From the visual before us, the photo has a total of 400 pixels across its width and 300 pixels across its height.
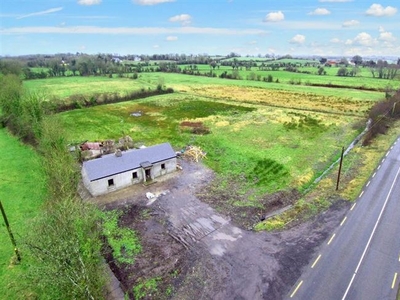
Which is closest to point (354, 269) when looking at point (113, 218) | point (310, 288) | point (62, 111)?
point (310, 288)

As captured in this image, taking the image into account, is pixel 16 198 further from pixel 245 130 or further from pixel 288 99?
pixel 288 99

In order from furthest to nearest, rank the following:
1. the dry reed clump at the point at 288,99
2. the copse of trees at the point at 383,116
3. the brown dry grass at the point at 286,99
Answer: the dry reed clump at the point at 288,99
the brown dry grass at the point at 286,99
the copse of trees at the point at 383,116

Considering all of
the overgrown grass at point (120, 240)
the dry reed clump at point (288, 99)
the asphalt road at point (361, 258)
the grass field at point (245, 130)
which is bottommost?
the overgrown grass at point (120, 240)

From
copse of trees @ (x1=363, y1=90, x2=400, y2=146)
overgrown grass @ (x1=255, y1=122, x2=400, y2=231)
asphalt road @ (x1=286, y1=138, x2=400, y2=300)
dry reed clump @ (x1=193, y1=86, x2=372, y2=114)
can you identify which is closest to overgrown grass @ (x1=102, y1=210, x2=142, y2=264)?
overgrown grass @ (x1=255, y1=122, x2=400, y2=231)

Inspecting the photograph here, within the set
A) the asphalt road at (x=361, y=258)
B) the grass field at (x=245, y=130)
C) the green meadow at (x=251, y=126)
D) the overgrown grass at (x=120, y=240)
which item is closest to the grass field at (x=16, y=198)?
the overgrown grass at (x=120, y=240)

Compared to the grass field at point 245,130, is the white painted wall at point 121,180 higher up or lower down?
lower down

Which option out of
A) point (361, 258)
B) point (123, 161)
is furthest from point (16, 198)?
point (361, 258)

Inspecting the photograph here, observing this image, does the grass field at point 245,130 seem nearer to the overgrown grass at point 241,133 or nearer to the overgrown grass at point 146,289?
the overgrown grass at point 241,133

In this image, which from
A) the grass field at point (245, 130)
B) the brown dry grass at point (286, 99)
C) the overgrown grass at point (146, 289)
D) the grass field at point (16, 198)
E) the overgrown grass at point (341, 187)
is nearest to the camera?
the overgrown grass at point (146, 289)
